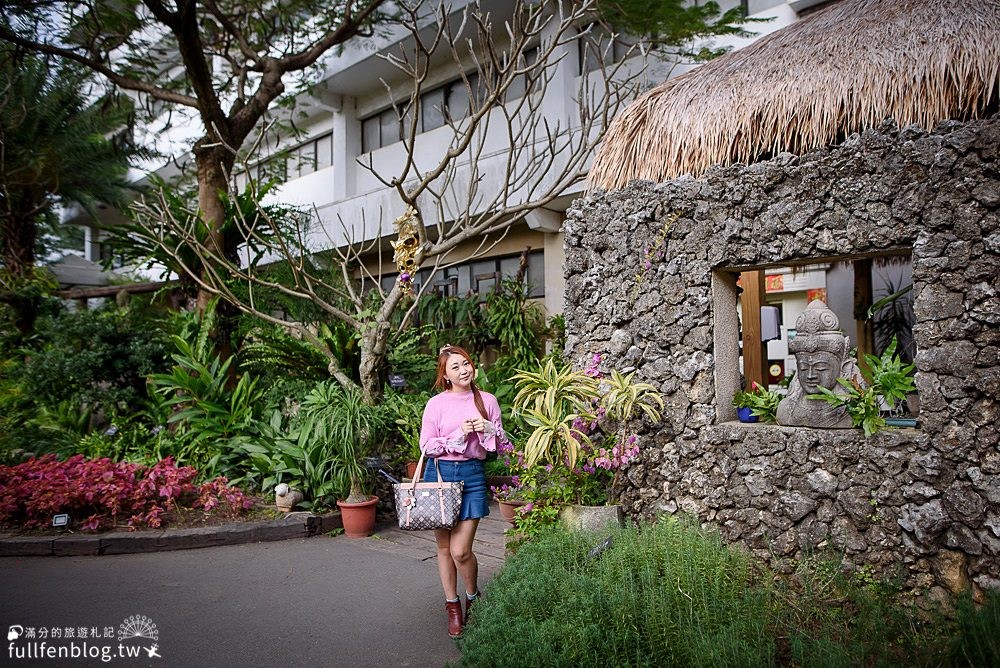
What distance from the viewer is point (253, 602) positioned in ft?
15.3

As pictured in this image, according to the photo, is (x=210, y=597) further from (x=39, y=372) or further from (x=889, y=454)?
(x=39, y=372)

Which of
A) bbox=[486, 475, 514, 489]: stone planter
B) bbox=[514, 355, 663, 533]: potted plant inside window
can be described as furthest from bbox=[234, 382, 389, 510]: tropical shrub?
bbox=[514, 355, 663, 533]: potted plant inside window

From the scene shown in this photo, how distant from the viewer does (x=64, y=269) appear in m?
20.9

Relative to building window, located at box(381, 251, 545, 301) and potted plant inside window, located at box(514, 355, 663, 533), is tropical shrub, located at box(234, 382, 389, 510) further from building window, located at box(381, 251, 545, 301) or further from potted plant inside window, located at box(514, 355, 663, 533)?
building window, located at box(381, 251, 545, 301)

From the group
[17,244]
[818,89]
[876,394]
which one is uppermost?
[17,244]

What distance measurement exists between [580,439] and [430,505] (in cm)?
161

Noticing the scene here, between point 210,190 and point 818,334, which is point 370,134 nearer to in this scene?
point 210,190

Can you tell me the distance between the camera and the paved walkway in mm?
3842

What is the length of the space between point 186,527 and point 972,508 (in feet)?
20.0

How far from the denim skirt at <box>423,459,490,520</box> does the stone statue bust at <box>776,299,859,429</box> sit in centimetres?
210

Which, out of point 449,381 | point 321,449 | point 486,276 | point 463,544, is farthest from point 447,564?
point 486,276

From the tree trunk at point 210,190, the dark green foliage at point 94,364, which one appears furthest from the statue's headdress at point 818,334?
the dark green foliage at point 94,364

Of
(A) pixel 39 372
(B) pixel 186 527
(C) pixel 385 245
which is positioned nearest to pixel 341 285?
(C) pixel 385 245

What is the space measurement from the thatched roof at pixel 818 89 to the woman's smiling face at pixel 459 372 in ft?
6.95
